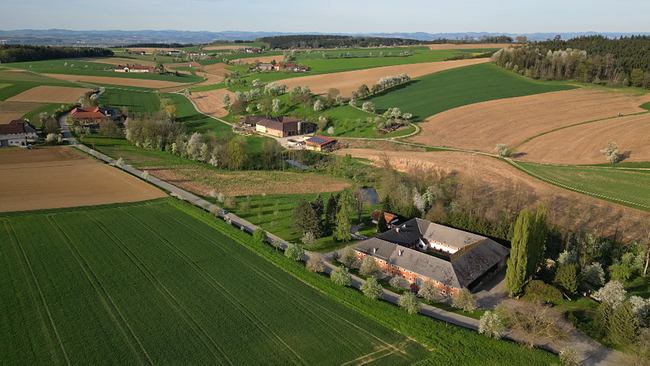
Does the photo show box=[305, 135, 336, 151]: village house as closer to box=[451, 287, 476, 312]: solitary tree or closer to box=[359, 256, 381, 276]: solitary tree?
box=[359, 256, 381, 276]: solitary tree

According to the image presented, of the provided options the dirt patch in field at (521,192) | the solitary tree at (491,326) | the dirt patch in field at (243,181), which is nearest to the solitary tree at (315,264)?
the solitary tree at (491,326)

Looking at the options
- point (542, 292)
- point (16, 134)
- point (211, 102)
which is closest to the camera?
point (542, 292)

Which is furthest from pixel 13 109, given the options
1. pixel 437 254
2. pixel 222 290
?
pixel 437 254

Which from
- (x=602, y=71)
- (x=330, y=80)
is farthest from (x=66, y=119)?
(x=602, y=71)

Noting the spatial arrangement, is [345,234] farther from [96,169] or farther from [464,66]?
[464,66]

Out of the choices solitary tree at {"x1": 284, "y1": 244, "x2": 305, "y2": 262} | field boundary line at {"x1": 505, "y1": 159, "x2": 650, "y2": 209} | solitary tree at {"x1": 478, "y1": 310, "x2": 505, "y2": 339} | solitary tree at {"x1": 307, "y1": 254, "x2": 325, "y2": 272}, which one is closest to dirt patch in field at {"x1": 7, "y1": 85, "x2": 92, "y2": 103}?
solitary tree at {"x1": 284, "y1": 244, "x2": 305, "y2": 262}

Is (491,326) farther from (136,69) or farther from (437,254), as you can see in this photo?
(136,69)
